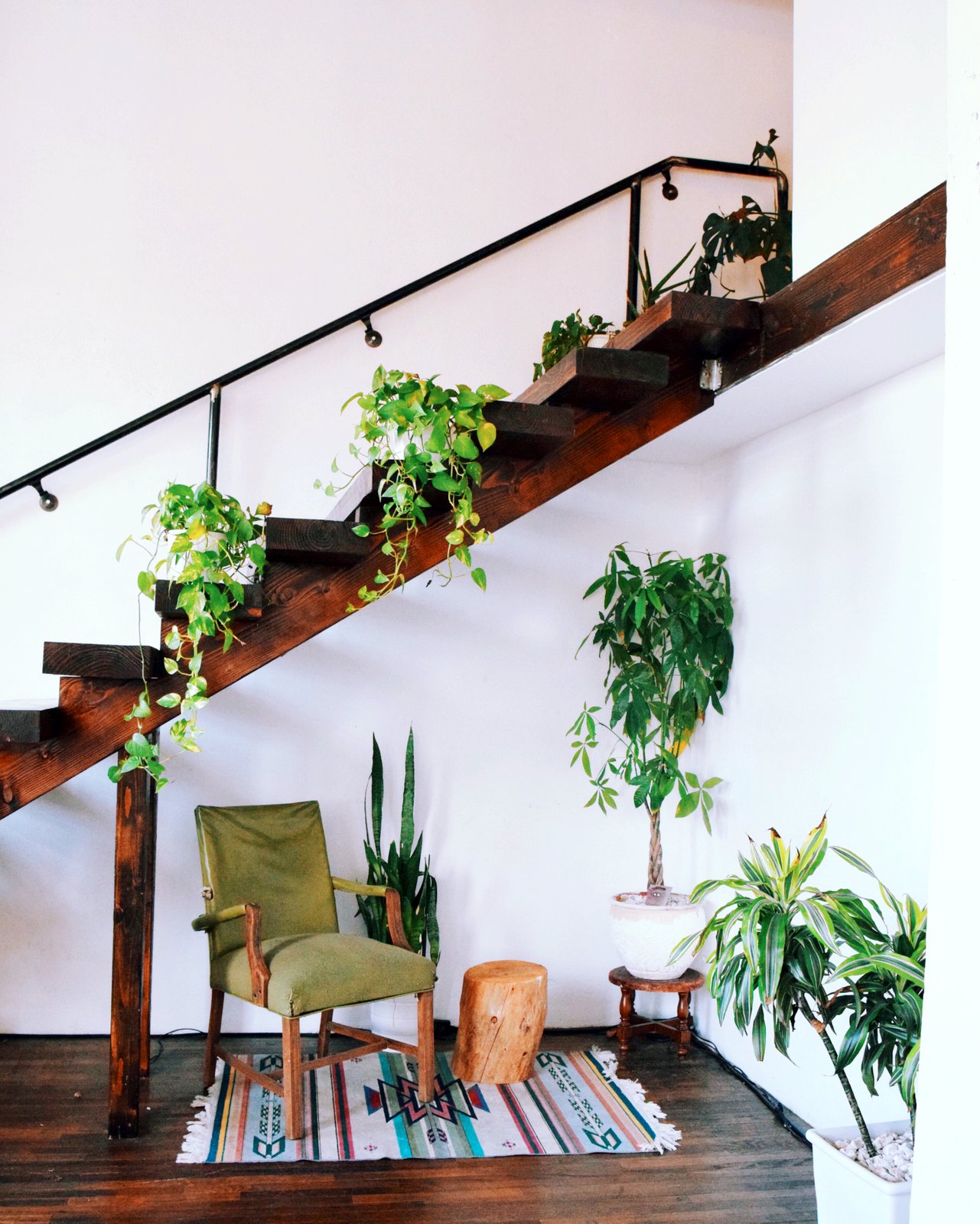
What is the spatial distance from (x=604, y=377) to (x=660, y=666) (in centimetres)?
136

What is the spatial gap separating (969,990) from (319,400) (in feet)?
10.9

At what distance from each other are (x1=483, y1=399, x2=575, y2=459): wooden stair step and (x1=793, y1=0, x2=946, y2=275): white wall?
2.69 ft

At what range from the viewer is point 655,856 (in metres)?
4.02

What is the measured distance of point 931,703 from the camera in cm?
287

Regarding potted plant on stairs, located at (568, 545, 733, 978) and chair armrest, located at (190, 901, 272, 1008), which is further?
potted plant on stairs, located at (568, 545, 733, 978)

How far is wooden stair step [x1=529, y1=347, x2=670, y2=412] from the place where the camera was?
9.70 ft

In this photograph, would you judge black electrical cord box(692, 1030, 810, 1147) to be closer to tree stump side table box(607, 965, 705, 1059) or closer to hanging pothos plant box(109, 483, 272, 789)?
tree stump side table box(607, 965, 705, 1059)

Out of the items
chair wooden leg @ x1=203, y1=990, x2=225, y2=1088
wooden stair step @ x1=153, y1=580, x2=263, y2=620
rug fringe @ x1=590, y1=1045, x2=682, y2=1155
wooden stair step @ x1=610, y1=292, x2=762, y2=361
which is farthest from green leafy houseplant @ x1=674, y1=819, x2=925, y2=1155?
chair wooden leg @ x1=203, y1=990, x2=225, y2=1088

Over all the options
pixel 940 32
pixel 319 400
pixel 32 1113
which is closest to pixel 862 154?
pixel 940 32

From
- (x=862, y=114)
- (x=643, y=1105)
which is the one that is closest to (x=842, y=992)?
(x=643, y=1105)

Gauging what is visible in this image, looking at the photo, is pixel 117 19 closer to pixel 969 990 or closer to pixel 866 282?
pixel 866 282

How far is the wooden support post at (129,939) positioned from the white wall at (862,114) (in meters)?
2.47

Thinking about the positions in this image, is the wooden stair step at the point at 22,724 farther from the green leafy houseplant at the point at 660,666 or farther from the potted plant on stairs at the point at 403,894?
the green leafy houseplant at the point at 660,666

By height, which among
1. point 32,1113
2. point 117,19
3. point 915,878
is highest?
point 117,19
